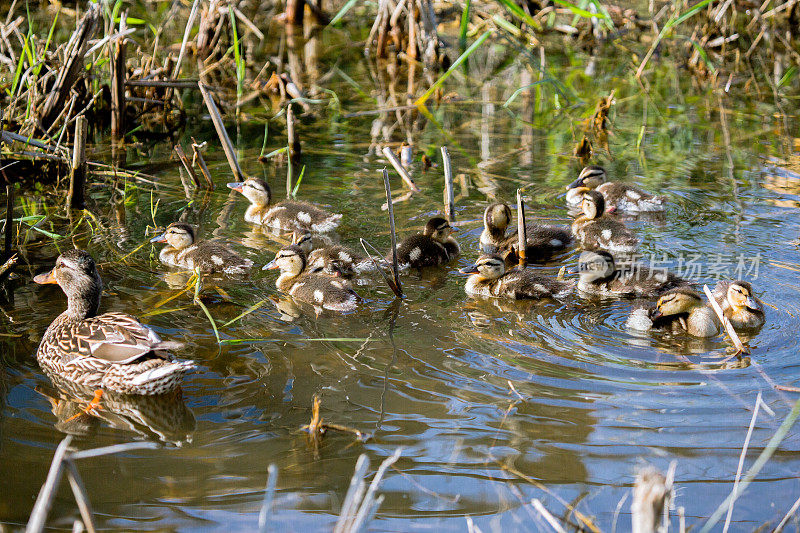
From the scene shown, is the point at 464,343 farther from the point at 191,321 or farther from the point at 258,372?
the point at 191,321

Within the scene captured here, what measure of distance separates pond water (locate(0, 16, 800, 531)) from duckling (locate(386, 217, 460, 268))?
11 centimetres

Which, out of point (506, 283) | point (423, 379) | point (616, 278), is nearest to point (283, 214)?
point (506, 283)

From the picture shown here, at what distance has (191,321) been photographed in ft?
14.0

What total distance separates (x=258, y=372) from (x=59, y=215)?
2.49m

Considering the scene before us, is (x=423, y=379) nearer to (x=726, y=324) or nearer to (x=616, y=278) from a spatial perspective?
(x=726, y=324)

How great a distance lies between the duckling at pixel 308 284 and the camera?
4.50 metres

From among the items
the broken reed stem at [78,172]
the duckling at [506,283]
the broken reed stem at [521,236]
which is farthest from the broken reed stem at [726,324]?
the broken reed stem at [78,172]

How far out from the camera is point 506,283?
4.66m

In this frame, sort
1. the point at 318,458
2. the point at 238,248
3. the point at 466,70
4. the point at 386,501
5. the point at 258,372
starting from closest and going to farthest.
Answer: the point at 386,501 < the point at 318,458 < the point at 258,372 < the point at 238,248 < the point at 466,70

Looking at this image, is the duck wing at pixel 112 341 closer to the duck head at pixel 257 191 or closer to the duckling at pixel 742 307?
the duck head at pixel 257 191

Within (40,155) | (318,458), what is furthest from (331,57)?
(318,458)

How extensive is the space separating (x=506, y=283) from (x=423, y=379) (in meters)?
1.14

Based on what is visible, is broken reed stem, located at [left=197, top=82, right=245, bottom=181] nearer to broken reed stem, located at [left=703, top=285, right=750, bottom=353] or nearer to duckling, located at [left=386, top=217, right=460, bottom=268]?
duckling, located at [left=386, top=217, right=460, bottom=268]

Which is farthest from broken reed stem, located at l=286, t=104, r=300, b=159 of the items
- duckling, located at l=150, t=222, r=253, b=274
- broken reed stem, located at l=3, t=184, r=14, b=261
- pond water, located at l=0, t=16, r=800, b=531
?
broken reed stem, located at l=3, t=184, r=14, b=261
